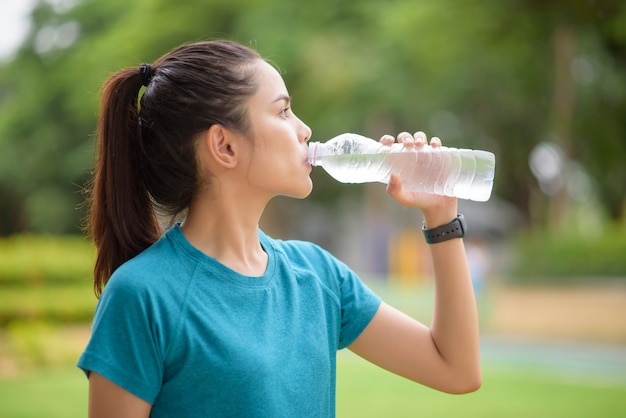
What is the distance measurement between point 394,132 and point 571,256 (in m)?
10.2

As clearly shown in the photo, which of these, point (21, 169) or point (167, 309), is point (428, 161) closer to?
point (167, 309)

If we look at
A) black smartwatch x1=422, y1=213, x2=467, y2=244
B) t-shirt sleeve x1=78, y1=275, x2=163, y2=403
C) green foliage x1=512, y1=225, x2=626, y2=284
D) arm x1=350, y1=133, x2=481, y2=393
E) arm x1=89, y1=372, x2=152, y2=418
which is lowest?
arm x1=89, y1=372, x2=152, y2=418

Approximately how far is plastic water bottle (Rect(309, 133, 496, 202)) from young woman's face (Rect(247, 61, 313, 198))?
0.22ft

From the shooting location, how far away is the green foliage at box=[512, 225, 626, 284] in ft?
46.3

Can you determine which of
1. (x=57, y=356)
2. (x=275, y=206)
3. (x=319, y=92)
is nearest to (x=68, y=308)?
(x=57, y=356)

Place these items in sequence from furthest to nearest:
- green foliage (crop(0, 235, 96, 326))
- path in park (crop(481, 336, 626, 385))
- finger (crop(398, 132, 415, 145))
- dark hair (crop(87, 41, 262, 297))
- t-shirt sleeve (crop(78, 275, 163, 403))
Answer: green foliage (crop(0, 235, 96, 326)) < path in park (crop(481, 336, 626, 385)) < finger (crop(398, 132, 415, 145)) < dark hair (crop(87, 41, 262, 297)) < t-shirt sleeve (crop(78, 275, 163, 403))

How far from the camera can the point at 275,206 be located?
87.4 feet

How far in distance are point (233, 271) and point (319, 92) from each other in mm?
17857

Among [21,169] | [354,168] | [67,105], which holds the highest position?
[67,105]

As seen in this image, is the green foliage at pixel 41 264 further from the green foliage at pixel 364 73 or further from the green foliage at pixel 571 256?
the green foliage at pixel 571 256

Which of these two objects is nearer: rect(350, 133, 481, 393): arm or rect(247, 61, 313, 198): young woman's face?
Result: rect(247, 61, 313, 198): young woman's face

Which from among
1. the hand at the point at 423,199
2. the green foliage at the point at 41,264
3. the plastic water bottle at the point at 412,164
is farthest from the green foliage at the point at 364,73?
the hand at the point at 423,199

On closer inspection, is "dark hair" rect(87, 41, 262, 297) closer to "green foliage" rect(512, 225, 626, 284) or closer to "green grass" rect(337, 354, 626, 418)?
"green grass" rect(337, 354, 626, 418)

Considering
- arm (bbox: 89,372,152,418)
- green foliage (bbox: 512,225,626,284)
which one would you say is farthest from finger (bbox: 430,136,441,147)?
green foliage (bbox: 512,225,626,284)
